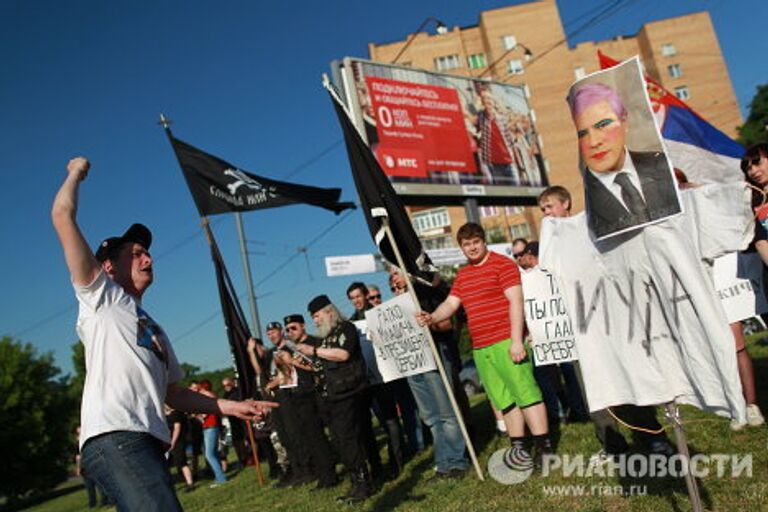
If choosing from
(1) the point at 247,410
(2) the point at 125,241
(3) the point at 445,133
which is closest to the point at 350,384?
(1) the point at 247,410

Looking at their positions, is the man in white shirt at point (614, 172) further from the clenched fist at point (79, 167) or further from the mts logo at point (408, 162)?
the mts logo at point (408, 162)

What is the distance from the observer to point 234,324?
811cm

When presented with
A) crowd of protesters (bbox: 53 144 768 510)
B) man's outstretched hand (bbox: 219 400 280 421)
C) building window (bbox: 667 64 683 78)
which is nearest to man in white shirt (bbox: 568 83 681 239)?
crowd of protesters (bbox: 53 144 768 510)

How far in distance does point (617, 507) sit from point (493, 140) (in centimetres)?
1556

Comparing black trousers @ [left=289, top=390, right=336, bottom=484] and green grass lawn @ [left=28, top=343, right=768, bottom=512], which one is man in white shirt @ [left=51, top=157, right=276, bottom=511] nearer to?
green grass lawn @ [left=28, top=343, right=768, bottom=512]

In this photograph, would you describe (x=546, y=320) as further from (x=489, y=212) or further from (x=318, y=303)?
(x=489, y=212)

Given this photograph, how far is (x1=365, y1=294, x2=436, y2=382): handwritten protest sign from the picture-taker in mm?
6516

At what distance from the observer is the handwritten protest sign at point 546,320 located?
5.56 m

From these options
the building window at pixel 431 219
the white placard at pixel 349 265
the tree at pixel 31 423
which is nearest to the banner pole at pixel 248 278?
the white placard at pixel 349 265

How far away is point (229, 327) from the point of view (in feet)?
26.6

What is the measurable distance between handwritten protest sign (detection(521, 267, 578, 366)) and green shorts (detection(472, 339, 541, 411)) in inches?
17.9

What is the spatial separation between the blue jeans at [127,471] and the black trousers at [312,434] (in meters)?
4.76

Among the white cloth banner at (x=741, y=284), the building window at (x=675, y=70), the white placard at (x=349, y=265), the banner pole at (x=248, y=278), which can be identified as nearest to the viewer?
the white cloth banner at (x=741, y=284)

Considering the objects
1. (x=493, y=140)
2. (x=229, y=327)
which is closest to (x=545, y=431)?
(x=229, y=327)
